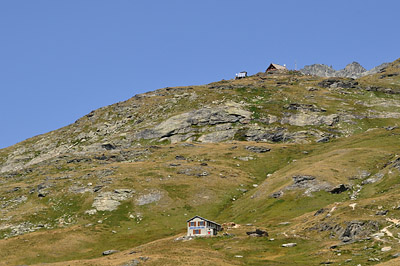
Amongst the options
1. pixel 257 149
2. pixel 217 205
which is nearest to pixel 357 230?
pixel 217 205

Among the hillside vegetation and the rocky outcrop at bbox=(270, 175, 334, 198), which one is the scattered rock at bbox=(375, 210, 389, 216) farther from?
the rocky outcrop at bbox=(270, 175, 334, 198)

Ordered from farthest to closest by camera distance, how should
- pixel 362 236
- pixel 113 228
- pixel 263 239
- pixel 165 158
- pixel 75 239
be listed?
1. pixel 165 158
2. pixel 113 228
3. pixel 75 239
4. pixel 263 239
5. pixel 362 236

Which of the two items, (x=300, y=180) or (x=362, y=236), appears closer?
(x=362, y=236)

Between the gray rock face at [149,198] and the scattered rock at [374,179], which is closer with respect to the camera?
the scattered rock at [374,179]

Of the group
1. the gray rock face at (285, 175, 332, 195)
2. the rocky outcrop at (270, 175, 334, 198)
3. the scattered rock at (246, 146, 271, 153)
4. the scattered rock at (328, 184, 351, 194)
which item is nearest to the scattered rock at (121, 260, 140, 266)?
the rocky outcrop at (270, 175, 334, 198)

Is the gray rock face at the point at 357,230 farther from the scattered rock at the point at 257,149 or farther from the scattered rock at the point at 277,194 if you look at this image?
the scattered rock at the point at 257,149

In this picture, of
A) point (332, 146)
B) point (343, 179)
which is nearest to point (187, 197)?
point (343, 179)

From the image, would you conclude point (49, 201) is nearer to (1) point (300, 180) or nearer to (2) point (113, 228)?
(2) point (113, 228)

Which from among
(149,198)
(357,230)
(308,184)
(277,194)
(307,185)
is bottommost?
(357,230)

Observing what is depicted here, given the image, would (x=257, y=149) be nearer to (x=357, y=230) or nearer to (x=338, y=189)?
(x=338, y=189)

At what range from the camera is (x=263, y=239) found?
99.9 m

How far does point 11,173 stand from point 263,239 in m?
134

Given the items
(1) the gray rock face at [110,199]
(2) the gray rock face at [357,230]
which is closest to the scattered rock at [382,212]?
(2) the gray rock face at [357,230]

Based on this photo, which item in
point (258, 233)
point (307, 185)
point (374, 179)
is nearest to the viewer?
point (258, 233)
